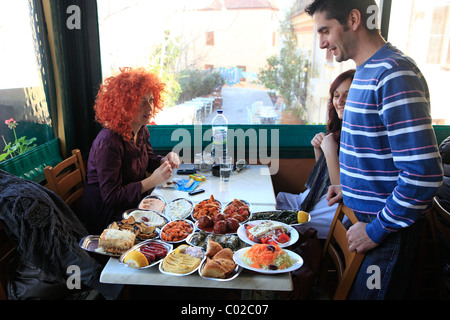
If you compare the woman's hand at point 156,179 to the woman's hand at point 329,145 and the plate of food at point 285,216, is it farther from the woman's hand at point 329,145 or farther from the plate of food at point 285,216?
the woman's hand at point 329,145

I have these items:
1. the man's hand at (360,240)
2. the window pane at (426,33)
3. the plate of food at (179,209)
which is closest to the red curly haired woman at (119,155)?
the plate of food at (179,209)

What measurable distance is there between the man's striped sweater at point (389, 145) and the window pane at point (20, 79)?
→ 6.44ft

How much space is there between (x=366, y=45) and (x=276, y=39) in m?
1.62

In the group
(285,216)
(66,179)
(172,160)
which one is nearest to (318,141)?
(285,216)

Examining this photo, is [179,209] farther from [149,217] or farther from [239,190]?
[239,190]

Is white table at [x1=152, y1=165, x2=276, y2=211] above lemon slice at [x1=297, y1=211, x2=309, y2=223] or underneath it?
Answer: underneath

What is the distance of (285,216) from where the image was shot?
1.69 meters

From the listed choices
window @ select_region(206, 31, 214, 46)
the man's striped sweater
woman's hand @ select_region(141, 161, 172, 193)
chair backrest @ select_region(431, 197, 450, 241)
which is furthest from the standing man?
window @ select_region(206, 31, 214, 46)

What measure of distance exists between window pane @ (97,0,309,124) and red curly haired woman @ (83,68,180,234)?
0.65m

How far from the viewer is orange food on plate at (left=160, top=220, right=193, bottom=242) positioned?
4.80 ft

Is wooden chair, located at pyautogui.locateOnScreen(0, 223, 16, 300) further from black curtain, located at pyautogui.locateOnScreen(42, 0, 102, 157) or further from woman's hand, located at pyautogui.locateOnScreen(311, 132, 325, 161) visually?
woman's hand, located at pyautogui.locateOnScreen(311, 132, 325, 161)

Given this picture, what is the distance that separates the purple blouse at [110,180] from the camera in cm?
193
